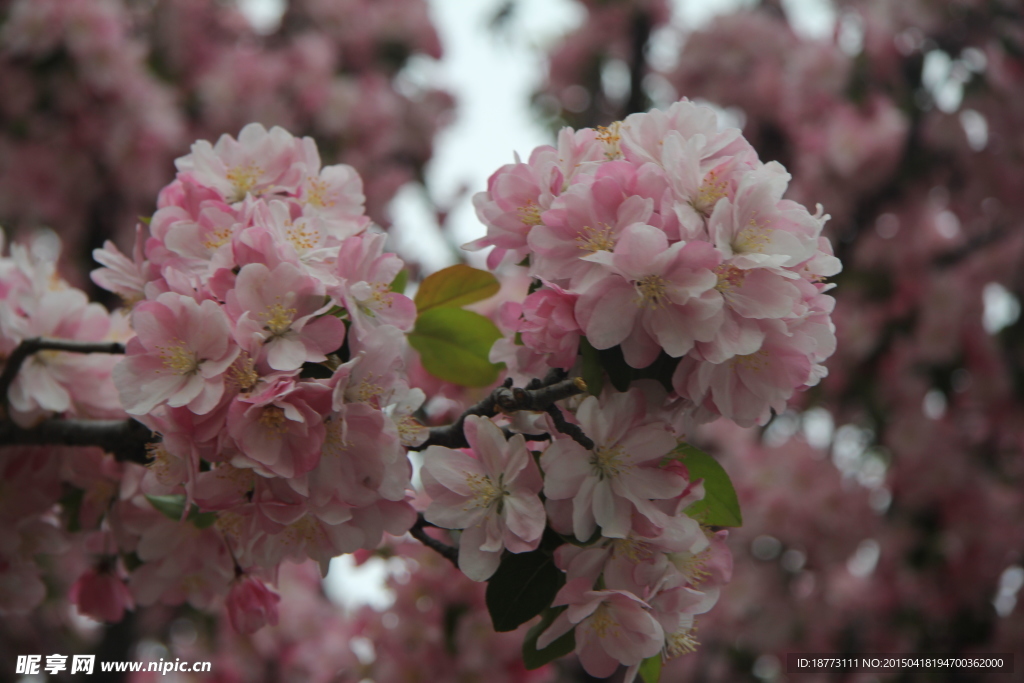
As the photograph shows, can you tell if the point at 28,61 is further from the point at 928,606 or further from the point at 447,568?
the point at 928,606

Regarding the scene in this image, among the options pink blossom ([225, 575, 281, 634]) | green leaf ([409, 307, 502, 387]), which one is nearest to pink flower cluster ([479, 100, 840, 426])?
green leaf ([409, 307, 502, 387])

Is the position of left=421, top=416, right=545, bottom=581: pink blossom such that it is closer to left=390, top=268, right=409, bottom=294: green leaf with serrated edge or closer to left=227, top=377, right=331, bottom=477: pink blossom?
left=227, top=377, right=331, bottom=477: pink blossom

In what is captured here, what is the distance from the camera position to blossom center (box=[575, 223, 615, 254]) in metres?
0.74

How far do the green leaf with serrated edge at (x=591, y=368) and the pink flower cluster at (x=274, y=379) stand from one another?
6.8 inches

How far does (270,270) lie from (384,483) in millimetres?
225

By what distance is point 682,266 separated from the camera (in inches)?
27.9

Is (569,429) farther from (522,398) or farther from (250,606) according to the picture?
(250,606)

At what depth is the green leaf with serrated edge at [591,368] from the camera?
2.47 feet

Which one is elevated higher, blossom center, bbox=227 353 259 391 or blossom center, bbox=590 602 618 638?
blossom center, bbox=227 353 259 391

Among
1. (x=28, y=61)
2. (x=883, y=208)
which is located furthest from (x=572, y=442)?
(x=883, y=208)

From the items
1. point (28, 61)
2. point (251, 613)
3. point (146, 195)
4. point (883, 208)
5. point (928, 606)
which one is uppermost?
point (28, 61)

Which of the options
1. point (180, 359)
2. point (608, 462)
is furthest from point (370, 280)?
point (608, 462)

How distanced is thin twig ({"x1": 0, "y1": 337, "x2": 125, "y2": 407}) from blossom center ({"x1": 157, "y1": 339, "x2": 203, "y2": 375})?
22cm

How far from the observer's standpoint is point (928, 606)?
2.92 metres
